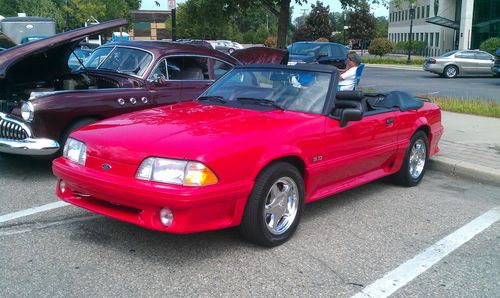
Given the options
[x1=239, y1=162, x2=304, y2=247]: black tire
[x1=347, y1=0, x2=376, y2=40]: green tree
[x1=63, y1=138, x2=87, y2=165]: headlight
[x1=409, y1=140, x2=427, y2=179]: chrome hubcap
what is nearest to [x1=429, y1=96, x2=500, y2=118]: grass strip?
[x1=409, y1=140, x2=427, y2=179]: chrome hubcap

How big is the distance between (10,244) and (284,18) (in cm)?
1096

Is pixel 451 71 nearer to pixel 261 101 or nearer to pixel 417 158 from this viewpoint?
pixel 417 158

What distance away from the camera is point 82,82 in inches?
301

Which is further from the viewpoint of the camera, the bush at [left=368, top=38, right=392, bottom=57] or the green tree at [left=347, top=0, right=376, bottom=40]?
the green tree at [left=347, top=0, right=376, bottom=40]

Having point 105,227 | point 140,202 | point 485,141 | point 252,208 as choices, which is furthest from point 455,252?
point 485,141

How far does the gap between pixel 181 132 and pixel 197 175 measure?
21.0 inches

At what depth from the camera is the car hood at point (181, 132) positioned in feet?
12.7

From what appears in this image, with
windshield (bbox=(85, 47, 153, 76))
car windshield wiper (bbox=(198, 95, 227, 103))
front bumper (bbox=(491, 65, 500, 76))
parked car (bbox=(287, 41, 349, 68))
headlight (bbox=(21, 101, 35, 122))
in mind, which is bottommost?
headlight (bbox=(21, 101, 35, 122))

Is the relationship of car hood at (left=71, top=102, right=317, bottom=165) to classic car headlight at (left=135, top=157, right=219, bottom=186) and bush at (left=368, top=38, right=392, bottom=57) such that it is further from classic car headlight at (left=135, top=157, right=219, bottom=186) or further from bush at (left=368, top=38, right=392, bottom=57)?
bush at (left=368, top=38, right=392, bottom=57)

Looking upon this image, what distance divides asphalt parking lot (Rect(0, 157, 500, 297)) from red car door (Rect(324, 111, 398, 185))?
0.46 metres

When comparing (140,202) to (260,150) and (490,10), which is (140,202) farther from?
(490,10)

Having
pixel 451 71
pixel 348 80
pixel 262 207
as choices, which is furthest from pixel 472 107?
pixel 451 71

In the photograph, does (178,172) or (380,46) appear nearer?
(178,172)

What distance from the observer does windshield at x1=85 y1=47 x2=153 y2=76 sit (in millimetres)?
7391
